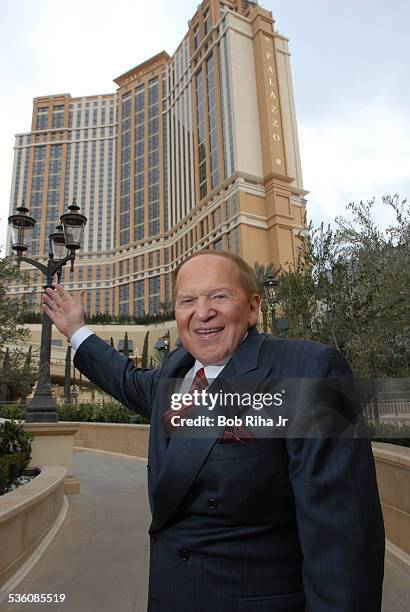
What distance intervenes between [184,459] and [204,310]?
440 millimetres

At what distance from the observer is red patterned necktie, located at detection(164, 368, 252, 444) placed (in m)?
1.13

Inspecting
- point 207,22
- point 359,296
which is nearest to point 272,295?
point 359,296

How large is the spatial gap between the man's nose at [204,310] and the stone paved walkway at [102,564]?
313 cm

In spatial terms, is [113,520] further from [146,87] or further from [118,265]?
[146,87]

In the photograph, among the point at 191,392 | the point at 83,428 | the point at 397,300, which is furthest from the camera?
the point at 83,428

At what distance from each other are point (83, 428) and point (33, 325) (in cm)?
4602

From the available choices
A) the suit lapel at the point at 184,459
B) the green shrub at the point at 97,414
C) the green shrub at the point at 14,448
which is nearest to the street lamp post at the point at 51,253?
the green shrub at the point at 14,448

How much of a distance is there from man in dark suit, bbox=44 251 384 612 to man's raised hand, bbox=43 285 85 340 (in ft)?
1.76

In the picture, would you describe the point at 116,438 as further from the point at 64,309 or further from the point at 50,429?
the point at 64,309

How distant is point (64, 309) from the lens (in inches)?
65.8

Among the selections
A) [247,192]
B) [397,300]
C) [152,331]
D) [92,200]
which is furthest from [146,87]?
[397,300]

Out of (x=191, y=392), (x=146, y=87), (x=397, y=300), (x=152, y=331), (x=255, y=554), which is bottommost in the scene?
(x=255, y=554)

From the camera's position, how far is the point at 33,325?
186ft

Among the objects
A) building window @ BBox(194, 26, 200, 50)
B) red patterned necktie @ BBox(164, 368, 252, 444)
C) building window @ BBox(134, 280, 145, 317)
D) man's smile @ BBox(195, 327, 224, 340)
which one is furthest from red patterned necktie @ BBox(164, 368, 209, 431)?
building window @ BBox(194, 26, 200, 50)
